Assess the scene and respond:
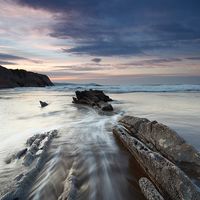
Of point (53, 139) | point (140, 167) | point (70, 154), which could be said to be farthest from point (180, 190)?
point (53, 139)

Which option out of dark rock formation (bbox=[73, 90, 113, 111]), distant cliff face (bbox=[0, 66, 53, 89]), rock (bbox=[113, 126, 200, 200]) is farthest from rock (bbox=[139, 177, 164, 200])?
distant cliff face (bbox=[0, 66, 53, 89])

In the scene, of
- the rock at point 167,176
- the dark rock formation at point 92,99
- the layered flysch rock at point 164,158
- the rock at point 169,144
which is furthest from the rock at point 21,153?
the dark rock formation at point 92,99

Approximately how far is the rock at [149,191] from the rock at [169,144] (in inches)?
43.7

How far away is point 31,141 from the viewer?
6.45 meters

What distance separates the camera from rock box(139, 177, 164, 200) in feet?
10.0

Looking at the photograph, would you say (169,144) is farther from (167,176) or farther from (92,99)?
(92,99)

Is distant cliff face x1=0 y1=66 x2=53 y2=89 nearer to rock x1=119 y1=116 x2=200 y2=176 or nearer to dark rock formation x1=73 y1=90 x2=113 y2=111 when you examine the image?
dark rock formation x1=73 y1=90 x2=113 y2=111

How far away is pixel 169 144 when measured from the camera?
5043 mm

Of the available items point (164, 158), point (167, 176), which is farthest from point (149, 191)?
point (164, 158)

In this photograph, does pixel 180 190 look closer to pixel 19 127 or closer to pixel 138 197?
pixel 138 197

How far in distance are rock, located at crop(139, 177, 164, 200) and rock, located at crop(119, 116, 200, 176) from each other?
1.11 m

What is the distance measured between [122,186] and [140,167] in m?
0.76

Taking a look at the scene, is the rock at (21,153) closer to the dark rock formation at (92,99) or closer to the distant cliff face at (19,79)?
the dark rock formation at (92,99)

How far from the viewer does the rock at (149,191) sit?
10.0 feet
